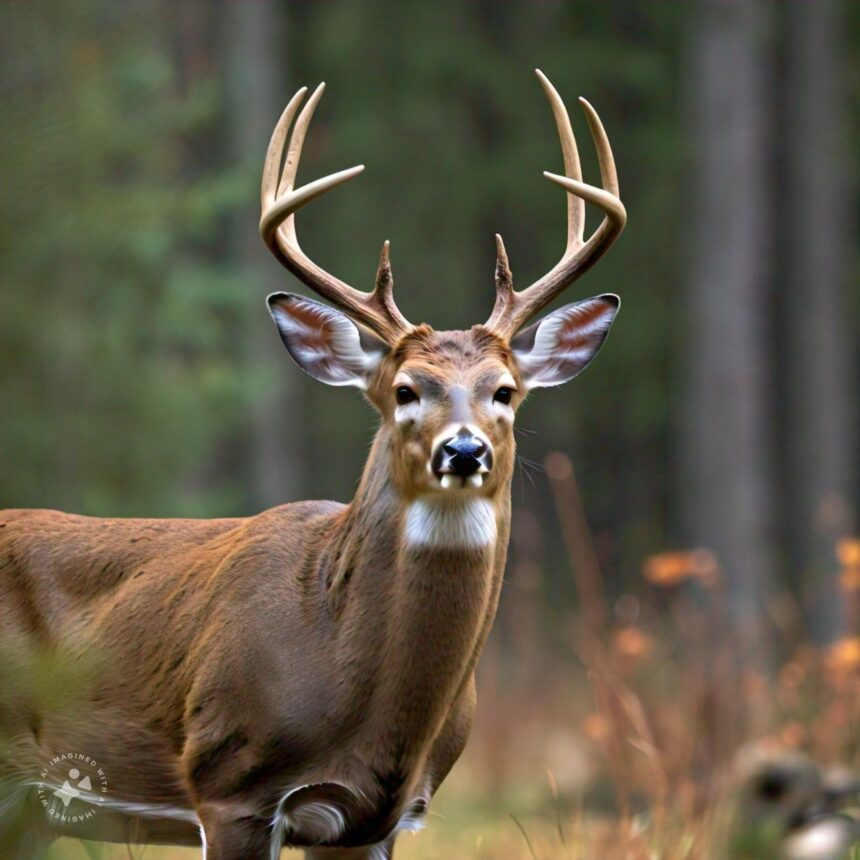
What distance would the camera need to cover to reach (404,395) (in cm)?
409

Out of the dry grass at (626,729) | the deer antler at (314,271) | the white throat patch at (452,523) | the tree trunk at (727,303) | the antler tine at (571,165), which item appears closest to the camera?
the white throat patch at (452,523)

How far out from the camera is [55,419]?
4680 millimetres

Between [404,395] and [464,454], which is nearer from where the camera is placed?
[464,454]

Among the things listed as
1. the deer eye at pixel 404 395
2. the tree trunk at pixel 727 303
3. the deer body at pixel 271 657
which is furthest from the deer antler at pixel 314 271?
the tree trunk at pixel 727 303

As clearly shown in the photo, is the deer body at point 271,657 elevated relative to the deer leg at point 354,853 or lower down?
elevated

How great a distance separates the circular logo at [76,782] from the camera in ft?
13.4

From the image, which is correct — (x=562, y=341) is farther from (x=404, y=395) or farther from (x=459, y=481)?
(x=459, y=481)

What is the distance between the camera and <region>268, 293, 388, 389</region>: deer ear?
4.31m

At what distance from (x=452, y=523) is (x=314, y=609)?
436 mm

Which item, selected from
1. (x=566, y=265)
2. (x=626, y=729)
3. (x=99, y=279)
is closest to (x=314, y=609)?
(x=566, y=265)

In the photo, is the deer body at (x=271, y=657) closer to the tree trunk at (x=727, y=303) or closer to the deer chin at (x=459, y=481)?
the deer chin at (x=459, y=481)

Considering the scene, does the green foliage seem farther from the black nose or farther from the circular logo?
the black nose

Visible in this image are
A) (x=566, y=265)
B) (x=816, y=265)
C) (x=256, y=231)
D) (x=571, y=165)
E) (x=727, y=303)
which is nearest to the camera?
(x=566, y=265)

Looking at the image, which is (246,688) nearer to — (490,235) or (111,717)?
(111,717)
